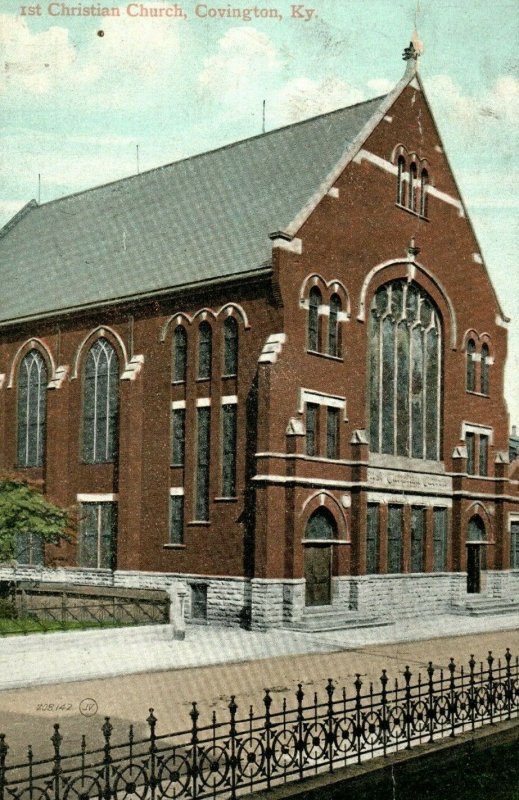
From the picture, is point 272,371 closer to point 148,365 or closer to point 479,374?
point 148,365

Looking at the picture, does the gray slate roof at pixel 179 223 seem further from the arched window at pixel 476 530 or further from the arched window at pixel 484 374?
the arched window at pixel 476 530

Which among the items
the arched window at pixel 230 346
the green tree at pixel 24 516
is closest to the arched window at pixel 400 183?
the arched window at pixel 230 346

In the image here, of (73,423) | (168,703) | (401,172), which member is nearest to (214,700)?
(168,703)

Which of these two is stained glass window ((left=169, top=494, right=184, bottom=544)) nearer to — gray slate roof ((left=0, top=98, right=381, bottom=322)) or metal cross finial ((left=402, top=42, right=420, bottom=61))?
gray slate roof ((left=0, top=98, right=381, bottom=322))

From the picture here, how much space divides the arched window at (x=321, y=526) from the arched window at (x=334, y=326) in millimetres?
5192

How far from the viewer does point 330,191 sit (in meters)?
31.7

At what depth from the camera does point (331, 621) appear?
30.0 m

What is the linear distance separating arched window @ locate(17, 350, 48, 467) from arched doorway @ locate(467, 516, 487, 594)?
17.1 m

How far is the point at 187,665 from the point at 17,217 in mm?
31749

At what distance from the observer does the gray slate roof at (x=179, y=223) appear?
108 feet

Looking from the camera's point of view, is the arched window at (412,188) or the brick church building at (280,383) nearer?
the brick church building at (280,383)

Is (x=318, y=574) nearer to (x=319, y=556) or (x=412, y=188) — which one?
(x=319, y=556)

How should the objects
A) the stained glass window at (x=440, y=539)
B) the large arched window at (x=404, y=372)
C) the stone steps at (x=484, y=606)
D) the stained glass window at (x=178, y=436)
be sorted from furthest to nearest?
the stained glass window at (x=440, y=539) < the stone steps at (x=484, y=606) < the large arched window at (x=404, y=372) < the stained glass window at (x=178, y=436)

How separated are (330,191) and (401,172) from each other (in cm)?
483
